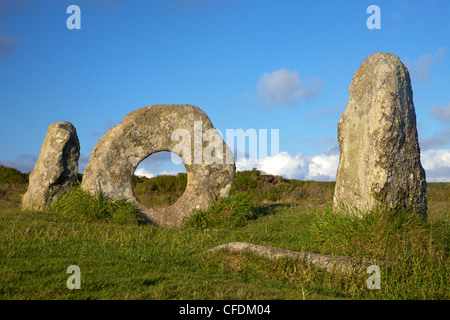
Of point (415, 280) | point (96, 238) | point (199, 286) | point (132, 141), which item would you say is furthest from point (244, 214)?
point (199, 286)

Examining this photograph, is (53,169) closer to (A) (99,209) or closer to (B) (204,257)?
(A) (99,209)

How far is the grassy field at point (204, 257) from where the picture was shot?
16.5ft

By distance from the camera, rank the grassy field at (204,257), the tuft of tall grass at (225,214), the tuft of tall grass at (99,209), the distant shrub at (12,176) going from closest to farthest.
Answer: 1. the grassy field at (204,257)
2. the tuft of tall grass at (99,209)
3. the tuft of tall grass at (225,214)
4. the distant shrub at (12,176)

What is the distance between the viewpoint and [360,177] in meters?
8.22

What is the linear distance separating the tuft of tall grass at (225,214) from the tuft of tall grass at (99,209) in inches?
61.4

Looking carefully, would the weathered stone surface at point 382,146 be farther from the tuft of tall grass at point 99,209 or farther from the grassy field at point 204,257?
the tuft of tall grass at point 99,209

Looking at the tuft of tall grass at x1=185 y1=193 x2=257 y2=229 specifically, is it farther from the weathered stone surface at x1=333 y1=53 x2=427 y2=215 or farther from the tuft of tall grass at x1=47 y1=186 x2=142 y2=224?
the weathered stone surface at x1=333 y1=53 x2=427 y2=215

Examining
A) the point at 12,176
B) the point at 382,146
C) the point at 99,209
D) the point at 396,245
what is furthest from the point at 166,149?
the point at 12,176

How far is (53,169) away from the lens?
1330 cm

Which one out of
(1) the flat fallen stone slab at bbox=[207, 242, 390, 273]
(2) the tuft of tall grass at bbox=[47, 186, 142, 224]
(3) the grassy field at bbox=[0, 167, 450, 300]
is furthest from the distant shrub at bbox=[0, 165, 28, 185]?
(1) the flat fallen stone slab at bbox=[207, 242, 390, 273]

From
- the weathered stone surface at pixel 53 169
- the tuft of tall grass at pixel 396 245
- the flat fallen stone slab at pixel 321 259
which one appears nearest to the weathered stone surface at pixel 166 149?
the weathered stone surface at pixel 53 169

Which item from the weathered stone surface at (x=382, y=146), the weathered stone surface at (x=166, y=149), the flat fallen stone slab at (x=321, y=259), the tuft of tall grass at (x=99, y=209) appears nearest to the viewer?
the flat fallen stone slab at (x=321, y=259)

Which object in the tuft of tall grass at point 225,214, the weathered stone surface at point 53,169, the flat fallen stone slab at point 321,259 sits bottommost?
the flat fallen stone slab at point 321,259

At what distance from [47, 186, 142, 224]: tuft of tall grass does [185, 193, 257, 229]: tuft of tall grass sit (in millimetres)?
1561
